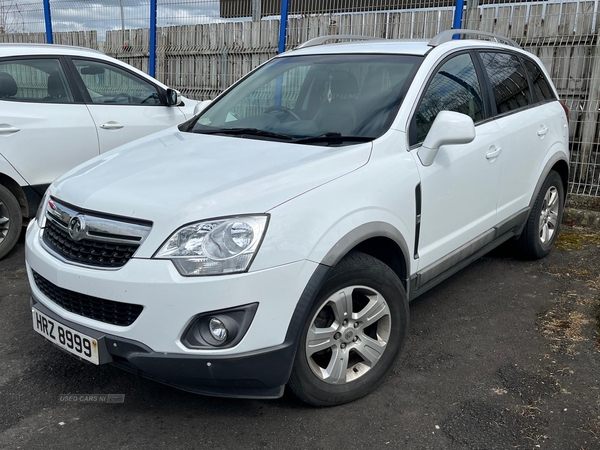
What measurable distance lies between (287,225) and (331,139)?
0.87 metres

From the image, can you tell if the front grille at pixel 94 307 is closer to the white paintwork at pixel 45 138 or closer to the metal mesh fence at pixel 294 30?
the white paintwork at pixel 45 138

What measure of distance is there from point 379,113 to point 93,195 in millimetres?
1589

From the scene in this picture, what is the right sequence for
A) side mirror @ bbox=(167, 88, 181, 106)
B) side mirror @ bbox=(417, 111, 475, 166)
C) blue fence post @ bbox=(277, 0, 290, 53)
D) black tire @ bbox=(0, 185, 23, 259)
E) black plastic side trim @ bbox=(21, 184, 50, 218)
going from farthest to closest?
blue fence post @ bbox=(277, 0, 290, 53)
side mirror @ bbox=(167, 88, 181, 106)
black plastic side trim @ bbox=(21, 184, 50, 218)
black tire @ bbox=(0, 185, 23, 259)
side mirror @ bbox=(417, 111, 475, 166)

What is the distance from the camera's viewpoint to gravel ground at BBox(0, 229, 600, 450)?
9.18 feet

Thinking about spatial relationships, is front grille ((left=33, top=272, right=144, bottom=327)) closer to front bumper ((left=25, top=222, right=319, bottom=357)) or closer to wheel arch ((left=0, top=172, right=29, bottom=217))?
front bumper ((left=25, top=222, right=319, bottom=357))

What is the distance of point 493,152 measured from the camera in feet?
13.3

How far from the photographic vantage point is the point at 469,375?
339cm

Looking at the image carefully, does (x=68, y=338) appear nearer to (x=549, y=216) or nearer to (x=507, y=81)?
(x=507, y=81)

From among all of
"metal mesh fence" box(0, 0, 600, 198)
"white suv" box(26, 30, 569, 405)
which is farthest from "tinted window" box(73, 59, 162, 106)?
"metal mesh fence" box(0, 0, 600, 198)

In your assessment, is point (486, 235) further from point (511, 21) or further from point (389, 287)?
point (511, 21)

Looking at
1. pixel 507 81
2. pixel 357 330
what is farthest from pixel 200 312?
pixel 507 81

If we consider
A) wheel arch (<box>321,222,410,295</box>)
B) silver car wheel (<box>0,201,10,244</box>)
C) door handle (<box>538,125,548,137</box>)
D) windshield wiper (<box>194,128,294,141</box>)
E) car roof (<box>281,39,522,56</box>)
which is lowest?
silver car wheel (<box>0,201,10,244</box>)

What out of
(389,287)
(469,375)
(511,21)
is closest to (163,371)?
(389,287)

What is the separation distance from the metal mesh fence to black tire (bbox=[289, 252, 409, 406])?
14.9 ft
